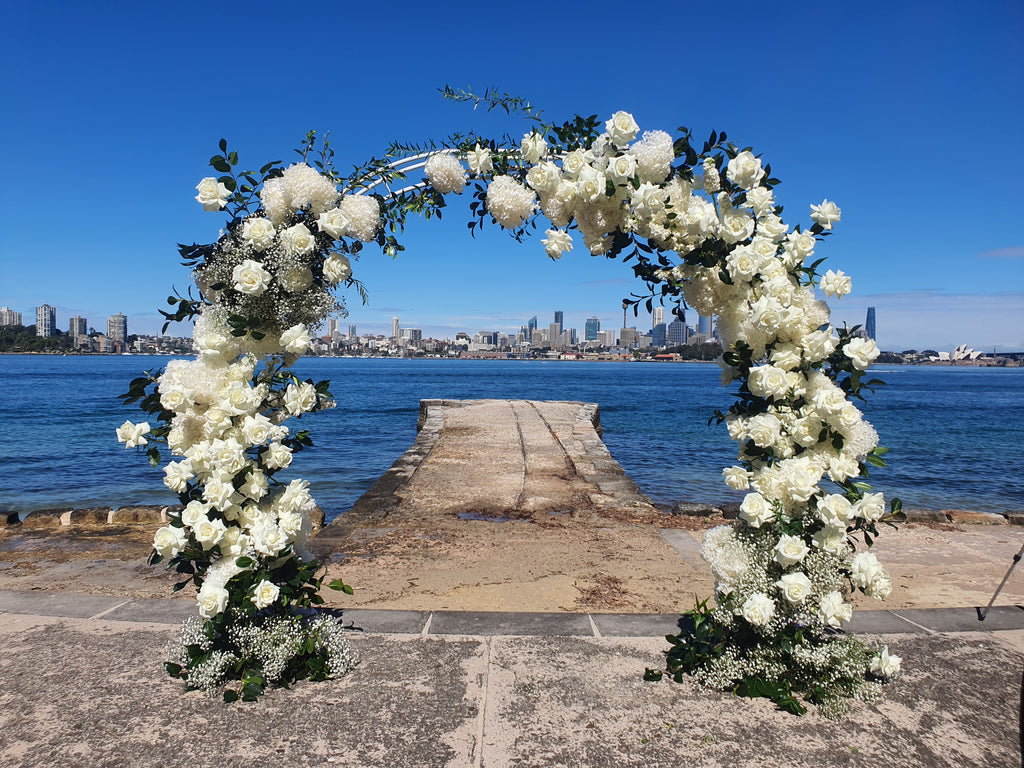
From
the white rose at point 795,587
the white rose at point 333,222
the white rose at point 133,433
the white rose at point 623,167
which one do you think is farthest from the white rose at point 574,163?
the white rose at point 133,433

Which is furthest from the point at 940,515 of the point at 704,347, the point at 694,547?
the point at 704,347

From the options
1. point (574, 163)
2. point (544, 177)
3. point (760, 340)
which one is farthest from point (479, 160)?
point (760, 340)

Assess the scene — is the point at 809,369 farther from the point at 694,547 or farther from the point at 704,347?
the point at 704,347

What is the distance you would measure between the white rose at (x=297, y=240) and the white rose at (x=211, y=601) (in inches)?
67.4

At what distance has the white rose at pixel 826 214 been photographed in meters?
3.35

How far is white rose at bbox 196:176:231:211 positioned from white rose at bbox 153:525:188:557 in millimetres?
1614

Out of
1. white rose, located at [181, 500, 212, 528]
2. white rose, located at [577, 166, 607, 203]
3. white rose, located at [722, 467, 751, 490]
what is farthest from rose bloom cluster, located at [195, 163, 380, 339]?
white rose, located at [722, 467, 751, 490]

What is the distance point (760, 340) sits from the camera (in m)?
3.34

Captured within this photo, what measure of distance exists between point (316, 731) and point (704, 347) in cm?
10549

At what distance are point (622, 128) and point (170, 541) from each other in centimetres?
308

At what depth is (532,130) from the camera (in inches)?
146

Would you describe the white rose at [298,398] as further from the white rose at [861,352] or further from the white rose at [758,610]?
the white rose at [861,352]

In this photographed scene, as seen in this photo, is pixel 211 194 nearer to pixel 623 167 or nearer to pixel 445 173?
pixel 445 173

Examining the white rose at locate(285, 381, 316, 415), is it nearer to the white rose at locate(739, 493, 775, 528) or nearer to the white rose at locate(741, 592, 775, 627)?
the white rose at locate(739, 493, 775, 528)
